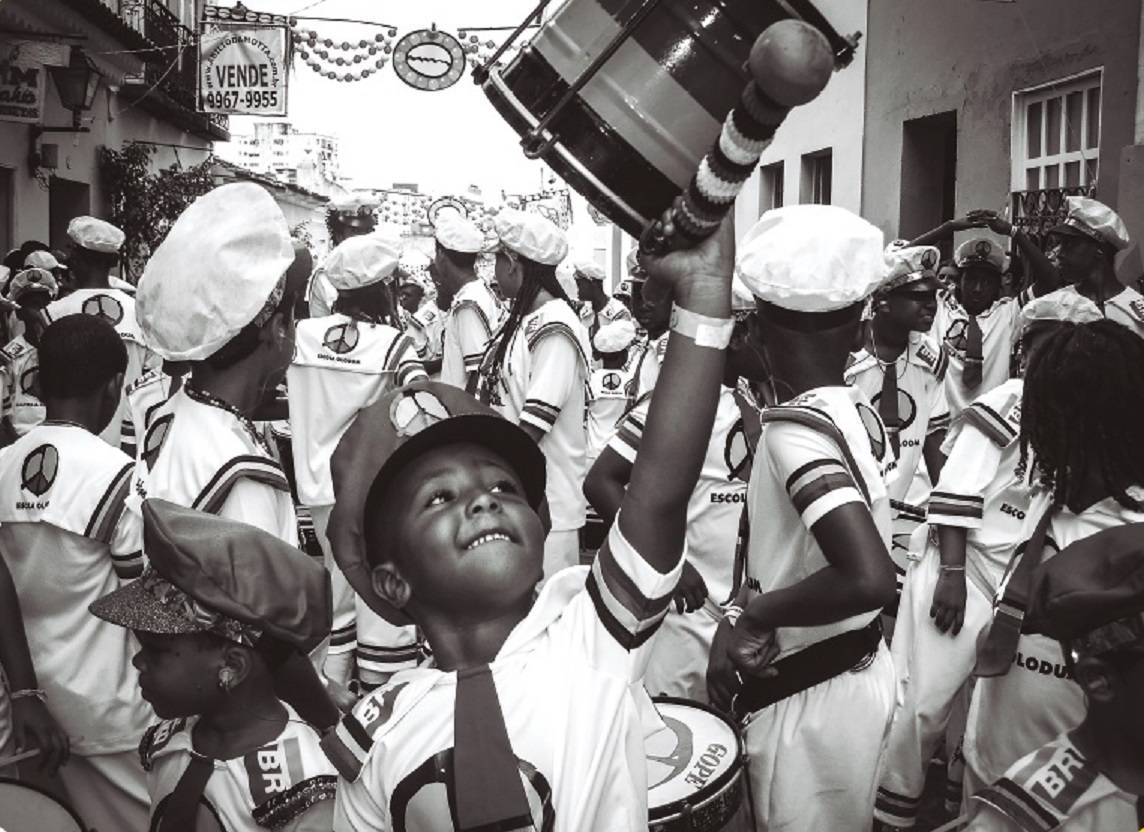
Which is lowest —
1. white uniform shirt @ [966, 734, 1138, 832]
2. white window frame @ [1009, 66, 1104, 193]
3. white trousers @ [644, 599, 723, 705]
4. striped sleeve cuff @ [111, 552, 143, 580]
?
white trousers @ [644, 599, 723, 705]

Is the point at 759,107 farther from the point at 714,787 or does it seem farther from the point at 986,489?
the point at 986,489

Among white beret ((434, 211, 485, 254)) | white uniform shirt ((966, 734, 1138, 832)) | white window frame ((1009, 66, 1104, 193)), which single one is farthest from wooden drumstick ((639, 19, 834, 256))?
white window frame ((1009, 66, 1104, 193))

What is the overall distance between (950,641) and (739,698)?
1280mm

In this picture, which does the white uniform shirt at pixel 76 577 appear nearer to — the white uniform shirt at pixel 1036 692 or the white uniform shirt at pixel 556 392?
the white uniform shirt at pixel 1036 692

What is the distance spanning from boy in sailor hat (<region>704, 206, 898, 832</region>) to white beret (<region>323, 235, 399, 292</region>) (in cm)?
379

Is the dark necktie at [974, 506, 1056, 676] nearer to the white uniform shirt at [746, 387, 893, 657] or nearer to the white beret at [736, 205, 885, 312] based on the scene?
the white uniform shirt at [746, 387, 893, 657]

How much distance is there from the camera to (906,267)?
6.15 m

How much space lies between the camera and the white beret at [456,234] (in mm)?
9766

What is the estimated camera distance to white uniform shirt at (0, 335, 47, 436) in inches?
305

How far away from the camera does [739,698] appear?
329 cm

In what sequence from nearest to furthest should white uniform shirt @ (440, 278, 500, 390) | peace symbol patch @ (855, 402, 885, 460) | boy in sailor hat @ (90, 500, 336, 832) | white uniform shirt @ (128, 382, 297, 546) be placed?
boy in sailor hat @ (90, 500, 336, 832) < white uniform shirt @ (128, 382, 297, 546) < peace symbol patch @ (855, 402, 885, 460) < white uniform shirt @ (440, 278, 500, 390)

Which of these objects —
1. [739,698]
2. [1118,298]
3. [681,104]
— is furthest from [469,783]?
[1118,298]

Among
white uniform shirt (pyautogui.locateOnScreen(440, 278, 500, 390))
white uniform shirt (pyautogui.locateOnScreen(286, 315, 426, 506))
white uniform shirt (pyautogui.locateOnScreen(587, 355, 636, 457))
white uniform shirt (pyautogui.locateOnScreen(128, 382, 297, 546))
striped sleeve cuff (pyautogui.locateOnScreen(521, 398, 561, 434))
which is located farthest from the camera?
white uniform shirt (pyautogui.locateOnScreen(587, 355, 636, 457))

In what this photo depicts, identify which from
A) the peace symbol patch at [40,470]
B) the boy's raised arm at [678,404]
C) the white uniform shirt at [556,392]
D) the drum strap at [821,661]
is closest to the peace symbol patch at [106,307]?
the white uniform shirt at [556,392]
